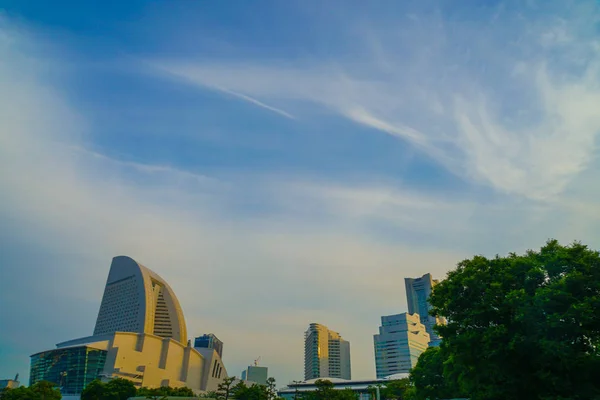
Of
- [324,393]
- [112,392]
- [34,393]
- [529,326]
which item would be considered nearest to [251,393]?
[324,393]

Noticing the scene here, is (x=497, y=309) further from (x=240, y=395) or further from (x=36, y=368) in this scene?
(x=36, y=368)

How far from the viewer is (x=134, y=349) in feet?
379

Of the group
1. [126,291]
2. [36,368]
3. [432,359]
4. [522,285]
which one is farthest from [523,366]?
[126,291]

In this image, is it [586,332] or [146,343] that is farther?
[146,343]

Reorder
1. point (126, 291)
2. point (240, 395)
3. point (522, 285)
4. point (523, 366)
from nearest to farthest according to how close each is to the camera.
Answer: point (523, 366) < point (522, 285) < point (240, 395) < point (126, 291)

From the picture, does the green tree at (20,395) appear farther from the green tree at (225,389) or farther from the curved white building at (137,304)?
the curved white building at (137,304)

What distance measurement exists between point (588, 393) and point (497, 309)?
20.0ft

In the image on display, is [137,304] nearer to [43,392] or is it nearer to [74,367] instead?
[74,367]

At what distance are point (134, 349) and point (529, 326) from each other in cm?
11401

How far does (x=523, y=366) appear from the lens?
25.4m

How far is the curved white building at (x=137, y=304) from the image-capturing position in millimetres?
141125

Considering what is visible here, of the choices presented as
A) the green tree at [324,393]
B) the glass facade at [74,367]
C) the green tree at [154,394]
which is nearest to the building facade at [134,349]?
the glass facade at [74,367]

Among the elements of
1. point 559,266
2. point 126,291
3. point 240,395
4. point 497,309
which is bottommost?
point 240,395

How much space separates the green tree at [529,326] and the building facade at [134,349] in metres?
102
